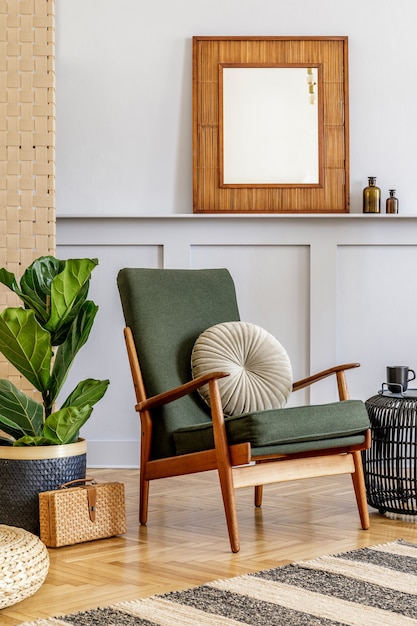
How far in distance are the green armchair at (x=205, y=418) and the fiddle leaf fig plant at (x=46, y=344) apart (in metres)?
0.24

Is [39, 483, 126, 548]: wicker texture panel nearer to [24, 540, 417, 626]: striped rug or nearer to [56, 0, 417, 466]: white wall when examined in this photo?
[24, 540, 417, 626]: striped rug

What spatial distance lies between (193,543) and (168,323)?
34.9 inches

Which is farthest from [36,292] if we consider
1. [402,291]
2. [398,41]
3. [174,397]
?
[398,41]

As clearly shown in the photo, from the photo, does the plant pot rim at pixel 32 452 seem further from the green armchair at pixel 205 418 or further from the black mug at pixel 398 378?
the black mug at pixel 398 378

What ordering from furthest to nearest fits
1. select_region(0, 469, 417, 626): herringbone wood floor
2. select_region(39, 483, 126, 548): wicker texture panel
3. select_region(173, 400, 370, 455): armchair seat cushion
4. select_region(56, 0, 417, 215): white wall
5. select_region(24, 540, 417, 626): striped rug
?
select_region(56, 0, 417, 215): white wall → select_region(39, 483, 126, 548): wicker texture panel → select_region(173, 400, 370, 455): armchair seat cushion → select_region(0, 469, 417, 626): herringbone wood floor → select_region(24, 540, 417, 626): striped rug

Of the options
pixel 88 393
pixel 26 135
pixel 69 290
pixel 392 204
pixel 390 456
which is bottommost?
pixel 390 456

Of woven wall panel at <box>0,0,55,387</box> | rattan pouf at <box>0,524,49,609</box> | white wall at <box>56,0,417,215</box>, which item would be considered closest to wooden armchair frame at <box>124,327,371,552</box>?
rattan pouf at <box>0,524,49,609</box>

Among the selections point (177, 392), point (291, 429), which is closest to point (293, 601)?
point (291, 429)

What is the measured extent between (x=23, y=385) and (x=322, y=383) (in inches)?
62.4

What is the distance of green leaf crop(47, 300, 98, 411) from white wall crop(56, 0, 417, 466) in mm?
1447

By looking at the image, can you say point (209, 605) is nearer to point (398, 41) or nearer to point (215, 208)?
point (215, 208)

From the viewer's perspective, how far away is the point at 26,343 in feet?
10.1

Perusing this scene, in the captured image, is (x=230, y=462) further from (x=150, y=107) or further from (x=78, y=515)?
(x=150, y=107)

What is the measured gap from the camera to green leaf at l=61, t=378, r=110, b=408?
3.21 m
